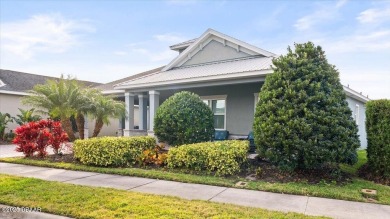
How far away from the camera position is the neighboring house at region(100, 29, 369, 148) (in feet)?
42.6

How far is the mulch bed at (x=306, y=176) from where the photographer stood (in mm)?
6983

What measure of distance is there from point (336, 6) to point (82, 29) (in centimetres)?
1138

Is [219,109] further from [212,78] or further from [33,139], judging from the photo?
[33,139]

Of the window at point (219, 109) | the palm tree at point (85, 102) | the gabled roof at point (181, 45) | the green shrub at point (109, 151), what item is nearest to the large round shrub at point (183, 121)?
the green shrub at point (109, 151)

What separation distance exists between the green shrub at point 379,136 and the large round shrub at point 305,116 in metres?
0.62

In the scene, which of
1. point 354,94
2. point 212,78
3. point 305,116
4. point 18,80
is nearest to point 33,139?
point 212,78

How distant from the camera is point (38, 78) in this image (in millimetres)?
25281

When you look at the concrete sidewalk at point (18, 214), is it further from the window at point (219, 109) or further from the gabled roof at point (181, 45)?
the gabled roof at point (181, 45)

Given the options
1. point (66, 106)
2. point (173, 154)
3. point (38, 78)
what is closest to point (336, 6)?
Result: point (173, 154)

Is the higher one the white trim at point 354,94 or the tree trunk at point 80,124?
the white trim at point 354,94

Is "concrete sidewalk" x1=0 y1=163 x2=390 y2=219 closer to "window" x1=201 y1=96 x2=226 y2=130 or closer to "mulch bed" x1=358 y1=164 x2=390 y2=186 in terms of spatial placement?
"mulch bed" x1=358 y1=164 x2=390 y2=186

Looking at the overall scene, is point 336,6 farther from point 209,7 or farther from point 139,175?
point 139,175

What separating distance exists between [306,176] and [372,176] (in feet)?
5.84

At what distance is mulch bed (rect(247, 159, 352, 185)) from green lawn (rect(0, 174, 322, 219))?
8.94 feet
